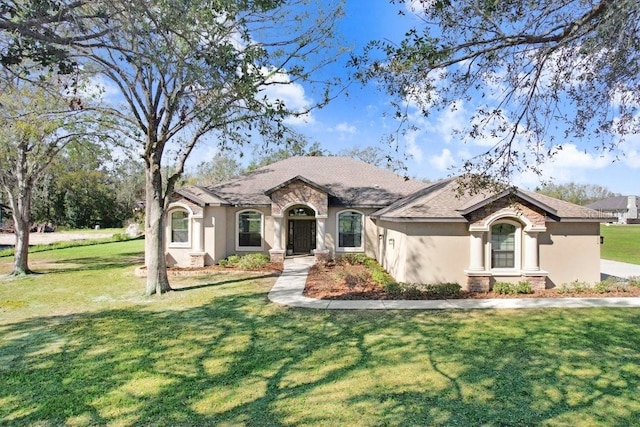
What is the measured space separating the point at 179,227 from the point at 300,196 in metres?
6.23

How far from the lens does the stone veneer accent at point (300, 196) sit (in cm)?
1908

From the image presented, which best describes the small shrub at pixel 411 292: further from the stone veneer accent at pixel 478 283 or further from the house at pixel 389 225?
the stone veneer accent at pixel 478 283

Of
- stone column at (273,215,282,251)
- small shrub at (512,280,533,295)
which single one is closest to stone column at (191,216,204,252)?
stone column at (273,215,282,251)

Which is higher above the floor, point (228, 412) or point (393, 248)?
point (393, 248)

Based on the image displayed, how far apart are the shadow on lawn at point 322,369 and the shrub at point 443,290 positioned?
2.16 meters

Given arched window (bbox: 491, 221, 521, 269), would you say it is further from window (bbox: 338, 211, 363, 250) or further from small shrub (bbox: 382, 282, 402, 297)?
window (bbox: 338, 211, 363, 250)

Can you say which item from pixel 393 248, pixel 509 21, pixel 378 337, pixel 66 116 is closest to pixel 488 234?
pixel 393 248

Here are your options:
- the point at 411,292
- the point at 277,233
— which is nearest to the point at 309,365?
the point at 411,292

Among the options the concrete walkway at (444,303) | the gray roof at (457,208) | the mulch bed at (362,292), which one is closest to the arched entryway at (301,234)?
the mulch bed at (362,292)

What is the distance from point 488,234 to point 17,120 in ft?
55.3

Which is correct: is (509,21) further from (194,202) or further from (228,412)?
(194,202)

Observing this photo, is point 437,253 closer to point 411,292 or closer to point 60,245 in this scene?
point 411,292

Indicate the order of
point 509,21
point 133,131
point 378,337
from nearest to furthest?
point 509,21 → point 378,337 → point 133,131

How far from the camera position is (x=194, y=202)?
17844mm
